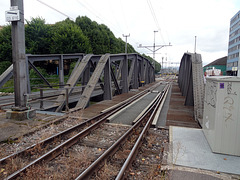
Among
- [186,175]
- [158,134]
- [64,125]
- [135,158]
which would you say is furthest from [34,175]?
[158,134]

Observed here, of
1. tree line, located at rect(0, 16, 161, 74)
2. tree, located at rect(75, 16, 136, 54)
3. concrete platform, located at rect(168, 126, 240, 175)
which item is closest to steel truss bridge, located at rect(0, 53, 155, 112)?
concrete platform, located at rect(168, 126, 240, 175)

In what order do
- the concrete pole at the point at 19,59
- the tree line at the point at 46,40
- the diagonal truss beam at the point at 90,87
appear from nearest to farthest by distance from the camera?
the concrete pole at the point at 19,59, the diagonal truss beam at the point at 90,87, the tree line at the point at 46,40

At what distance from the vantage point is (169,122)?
7176mm

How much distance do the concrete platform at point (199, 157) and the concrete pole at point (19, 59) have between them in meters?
5.56

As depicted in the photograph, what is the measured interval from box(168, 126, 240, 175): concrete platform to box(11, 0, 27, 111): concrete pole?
5557 millimetres

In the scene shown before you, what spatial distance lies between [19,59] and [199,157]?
6583mm

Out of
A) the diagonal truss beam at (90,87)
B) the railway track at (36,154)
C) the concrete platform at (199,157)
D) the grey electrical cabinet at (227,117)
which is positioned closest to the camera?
the railway track at (36,154)

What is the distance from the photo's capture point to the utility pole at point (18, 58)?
640cm

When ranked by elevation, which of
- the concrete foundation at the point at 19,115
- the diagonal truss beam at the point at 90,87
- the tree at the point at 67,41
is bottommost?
the concrete foundation at the point at 19,115

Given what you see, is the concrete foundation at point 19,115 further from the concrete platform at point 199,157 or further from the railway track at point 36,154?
the concrete platform at point 199,157

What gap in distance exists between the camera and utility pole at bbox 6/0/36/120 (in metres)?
6.40

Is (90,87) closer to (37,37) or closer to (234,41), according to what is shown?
(37,37)

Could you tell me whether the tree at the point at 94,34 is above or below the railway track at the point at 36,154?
above

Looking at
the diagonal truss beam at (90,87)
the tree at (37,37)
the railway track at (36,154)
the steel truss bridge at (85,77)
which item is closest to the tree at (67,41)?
the tree at (37,37)
